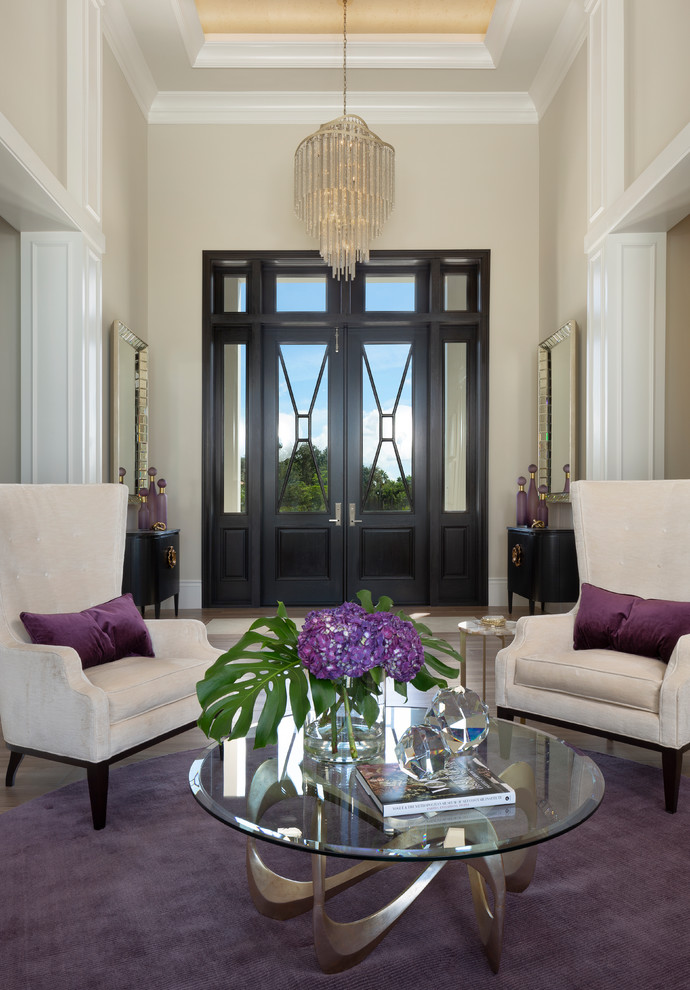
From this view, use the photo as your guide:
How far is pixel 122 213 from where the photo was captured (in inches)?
197

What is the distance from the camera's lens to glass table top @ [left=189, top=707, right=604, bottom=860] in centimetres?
128

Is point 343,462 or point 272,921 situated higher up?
point 343,462

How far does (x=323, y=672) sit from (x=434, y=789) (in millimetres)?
316

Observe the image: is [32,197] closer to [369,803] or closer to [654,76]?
[654,76]

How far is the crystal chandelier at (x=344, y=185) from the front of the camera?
4.68m

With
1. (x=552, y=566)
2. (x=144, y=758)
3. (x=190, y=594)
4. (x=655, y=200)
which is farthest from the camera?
(x=190, y=594)

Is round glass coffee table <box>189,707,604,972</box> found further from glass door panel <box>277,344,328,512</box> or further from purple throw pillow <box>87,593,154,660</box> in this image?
glass door panel <box>277,344,328,512</box>

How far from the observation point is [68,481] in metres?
4.07

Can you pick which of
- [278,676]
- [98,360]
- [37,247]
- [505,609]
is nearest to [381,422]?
[505,609]

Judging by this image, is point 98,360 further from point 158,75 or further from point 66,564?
point 158,75

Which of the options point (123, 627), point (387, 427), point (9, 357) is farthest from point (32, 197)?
point (387, 427)

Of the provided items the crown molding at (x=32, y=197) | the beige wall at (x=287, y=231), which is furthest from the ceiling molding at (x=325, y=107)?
the crown molding at (x=32, y=197)

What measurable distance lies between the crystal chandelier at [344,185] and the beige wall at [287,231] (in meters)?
0.84

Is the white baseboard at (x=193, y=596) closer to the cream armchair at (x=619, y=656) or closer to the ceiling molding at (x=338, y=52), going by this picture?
the cream armchair at (x=619, y=656)
